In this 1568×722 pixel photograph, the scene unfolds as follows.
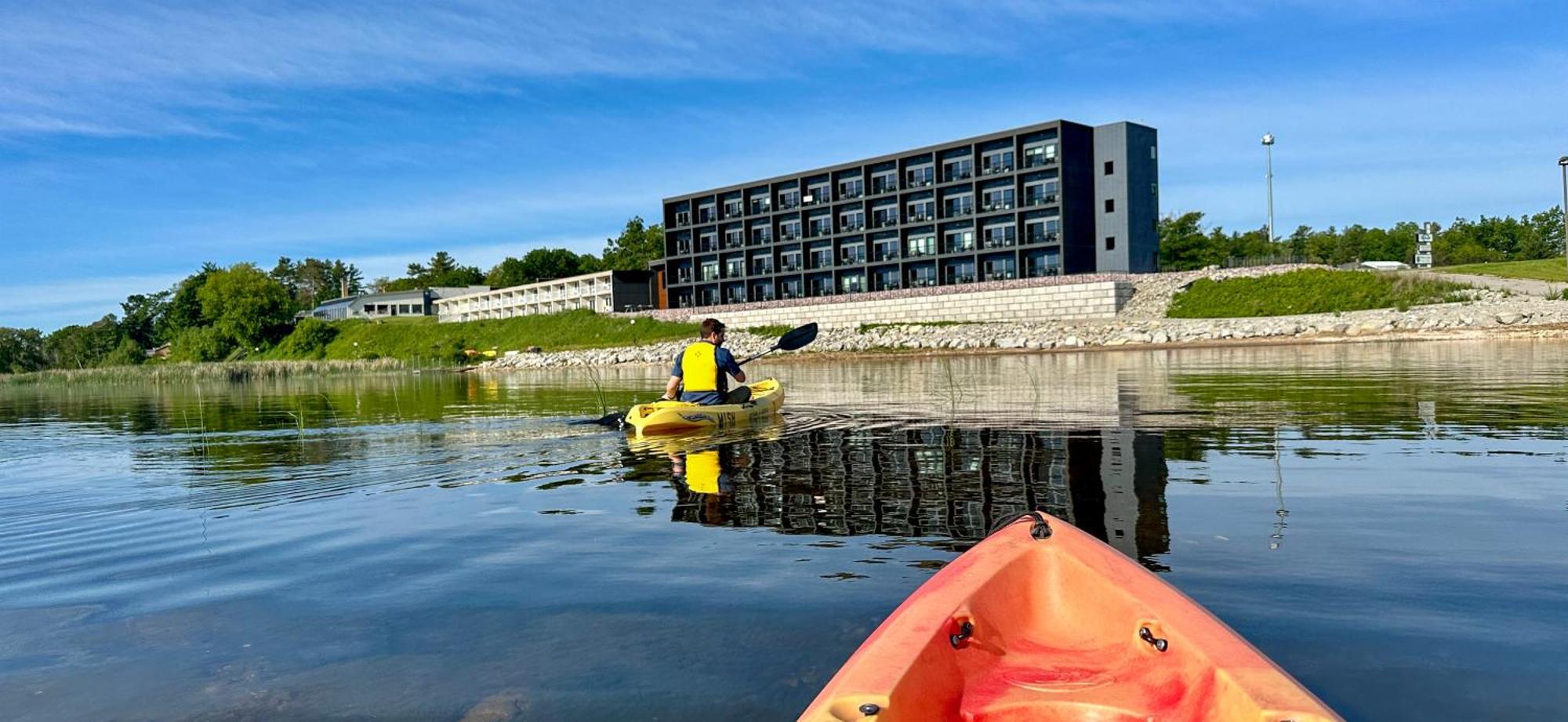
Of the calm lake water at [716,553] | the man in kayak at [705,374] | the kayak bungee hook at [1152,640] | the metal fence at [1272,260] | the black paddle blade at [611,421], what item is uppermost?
the metal fence at [1272,260]

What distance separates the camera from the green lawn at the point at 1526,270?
154 feet

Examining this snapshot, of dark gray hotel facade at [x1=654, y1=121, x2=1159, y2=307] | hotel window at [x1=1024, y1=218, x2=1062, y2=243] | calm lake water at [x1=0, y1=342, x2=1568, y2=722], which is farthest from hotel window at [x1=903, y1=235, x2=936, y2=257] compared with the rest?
calm lake water at [x1=0, y1=342, x2=1568, y2=722]

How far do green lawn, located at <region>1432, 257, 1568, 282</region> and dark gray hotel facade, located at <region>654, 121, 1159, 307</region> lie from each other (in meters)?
16.5

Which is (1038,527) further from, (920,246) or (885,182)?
(885,182)

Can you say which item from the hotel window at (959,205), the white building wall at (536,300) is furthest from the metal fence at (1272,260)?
the white building wall at (536,300)

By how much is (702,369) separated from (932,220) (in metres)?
54.3

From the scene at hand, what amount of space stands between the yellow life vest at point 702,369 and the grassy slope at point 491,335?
54.8m

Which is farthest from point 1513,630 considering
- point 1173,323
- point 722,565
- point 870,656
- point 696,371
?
point 1173,323

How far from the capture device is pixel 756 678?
13.8 feet

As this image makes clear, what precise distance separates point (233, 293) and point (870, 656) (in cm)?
11492

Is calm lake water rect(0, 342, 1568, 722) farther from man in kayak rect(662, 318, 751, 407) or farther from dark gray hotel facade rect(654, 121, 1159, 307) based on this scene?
dark gray hotel facade rect(654, 121, 1159, 307)

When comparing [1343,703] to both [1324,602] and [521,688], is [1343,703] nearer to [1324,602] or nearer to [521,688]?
[1324,602]

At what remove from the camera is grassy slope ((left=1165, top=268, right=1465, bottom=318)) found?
4303cm

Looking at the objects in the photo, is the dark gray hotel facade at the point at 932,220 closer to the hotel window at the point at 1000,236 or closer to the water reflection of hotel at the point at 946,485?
the hotel window at the point at 1000,236
